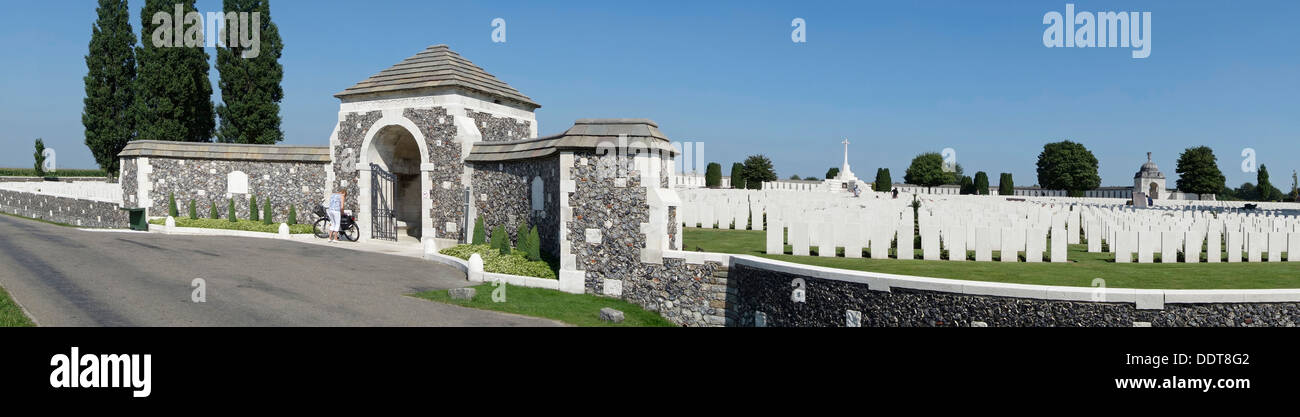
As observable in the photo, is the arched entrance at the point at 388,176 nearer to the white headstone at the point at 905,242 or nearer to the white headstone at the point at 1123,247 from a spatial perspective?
the white headstone at the point at 905,242

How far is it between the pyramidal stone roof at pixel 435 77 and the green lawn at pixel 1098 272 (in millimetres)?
11110

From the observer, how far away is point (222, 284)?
1182 cm

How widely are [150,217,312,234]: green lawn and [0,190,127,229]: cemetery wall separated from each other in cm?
344

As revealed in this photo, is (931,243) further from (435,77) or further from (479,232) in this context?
(435,77)

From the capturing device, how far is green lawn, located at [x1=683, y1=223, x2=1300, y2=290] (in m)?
10.2

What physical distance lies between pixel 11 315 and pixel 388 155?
1432cm

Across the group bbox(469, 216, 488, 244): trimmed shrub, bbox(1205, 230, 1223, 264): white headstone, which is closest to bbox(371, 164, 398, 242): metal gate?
bbox(469, 216, 488, 244): trimmed shrub

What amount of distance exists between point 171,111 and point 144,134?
1.48 metres

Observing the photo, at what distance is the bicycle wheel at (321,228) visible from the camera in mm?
21078

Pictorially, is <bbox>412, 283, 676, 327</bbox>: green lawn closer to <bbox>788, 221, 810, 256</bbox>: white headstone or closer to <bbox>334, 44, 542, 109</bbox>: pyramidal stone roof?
<bbox>788, 221, 810, 256</bbox>: white headstone

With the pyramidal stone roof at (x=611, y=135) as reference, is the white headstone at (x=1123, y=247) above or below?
below

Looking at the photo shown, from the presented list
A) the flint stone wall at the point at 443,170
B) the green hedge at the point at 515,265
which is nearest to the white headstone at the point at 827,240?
the green hedge at the point at 515,265
